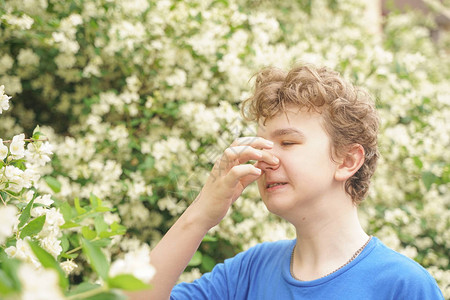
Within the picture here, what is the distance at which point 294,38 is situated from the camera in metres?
3.62

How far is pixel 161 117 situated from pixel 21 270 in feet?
7.56

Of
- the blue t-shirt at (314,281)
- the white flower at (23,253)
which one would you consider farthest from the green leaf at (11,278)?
the blue t-shirt at (314,281)

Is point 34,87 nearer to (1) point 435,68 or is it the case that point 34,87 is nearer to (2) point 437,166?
(2) point 437,166

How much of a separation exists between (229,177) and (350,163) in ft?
1.40

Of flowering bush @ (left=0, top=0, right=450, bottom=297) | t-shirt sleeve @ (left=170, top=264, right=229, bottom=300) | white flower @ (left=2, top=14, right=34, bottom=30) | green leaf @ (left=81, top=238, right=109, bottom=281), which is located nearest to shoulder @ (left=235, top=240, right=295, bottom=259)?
t-shirt sleeve @ (left=170, top=264, right=229, bottom=300)

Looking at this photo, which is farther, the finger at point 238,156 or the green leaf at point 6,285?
the finger at point 238,156

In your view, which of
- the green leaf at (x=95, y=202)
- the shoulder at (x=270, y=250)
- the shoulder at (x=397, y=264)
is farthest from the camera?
the green leaf at (x=95, y=202)

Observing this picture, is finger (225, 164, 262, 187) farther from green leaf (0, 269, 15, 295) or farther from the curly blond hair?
green leaf (0, 269, 15, 295)

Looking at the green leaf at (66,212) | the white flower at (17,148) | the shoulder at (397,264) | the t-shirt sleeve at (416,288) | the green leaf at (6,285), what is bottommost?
the t-shirt sleeve at (416,288)

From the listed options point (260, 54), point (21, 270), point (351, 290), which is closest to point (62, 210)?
point (351, 290)

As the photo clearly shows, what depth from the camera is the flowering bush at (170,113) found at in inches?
94.8

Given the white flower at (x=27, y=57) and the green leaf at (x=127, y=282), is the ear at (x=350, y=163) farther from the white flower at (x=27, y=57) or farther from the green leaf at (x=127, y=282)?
the white flower at (x=27, y=57)

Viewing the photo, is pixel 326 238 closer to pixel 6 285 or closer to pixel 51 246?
pixel 51 246

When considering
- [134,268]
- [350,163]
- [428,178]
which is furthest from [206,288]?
[428,178]
